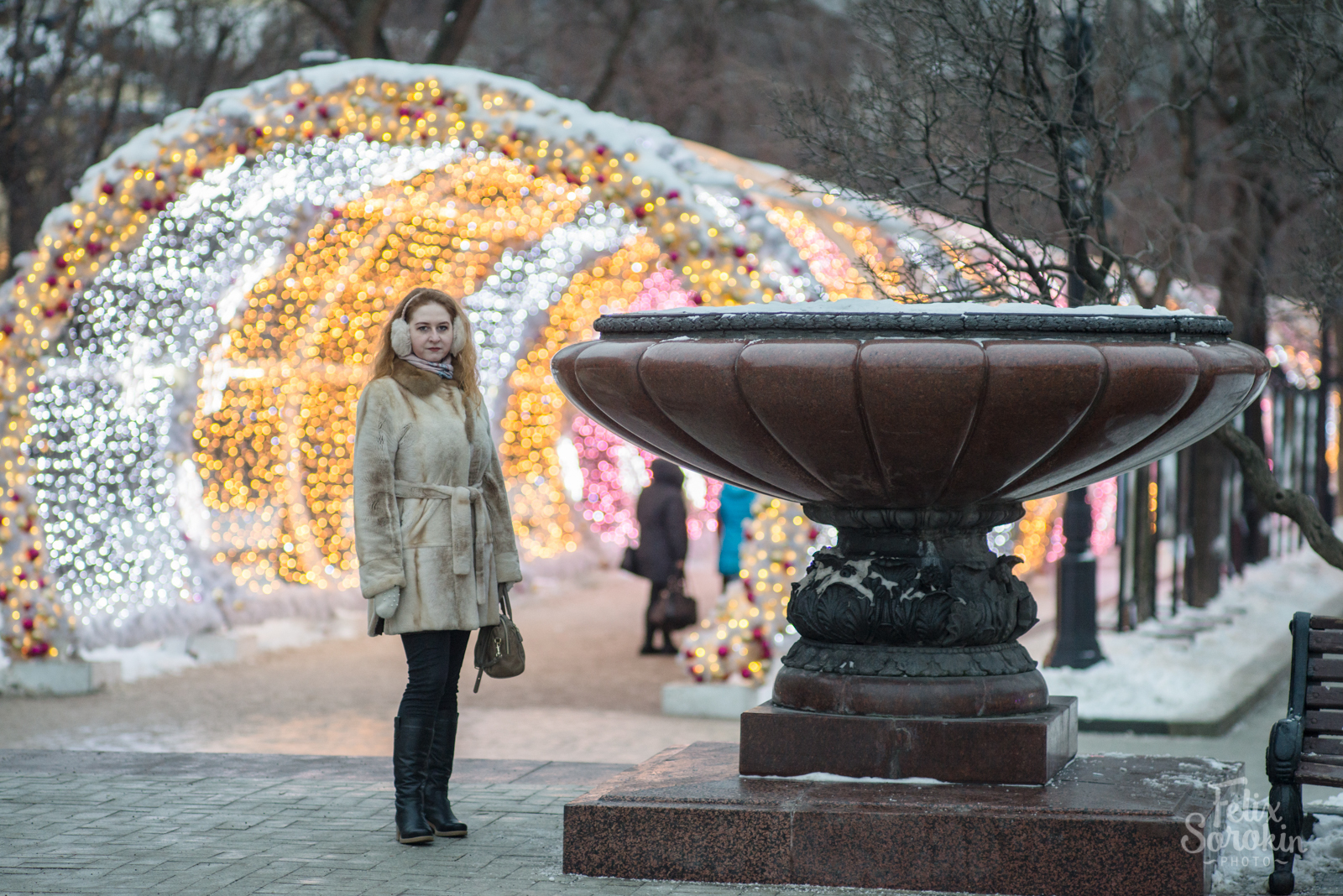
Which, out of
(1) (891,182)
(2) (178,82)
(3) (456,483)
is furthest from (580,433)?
(3) (456,483)

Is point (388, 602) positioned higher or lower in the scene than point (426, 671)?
higher

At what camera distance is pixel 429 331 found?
5383 millimetres

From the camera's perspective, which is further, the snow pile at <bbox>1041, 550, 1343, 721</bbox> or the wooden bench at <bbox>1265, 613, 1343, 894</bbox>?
the snow pile at <bbox>1041, 550, 1343, 721</bbox>

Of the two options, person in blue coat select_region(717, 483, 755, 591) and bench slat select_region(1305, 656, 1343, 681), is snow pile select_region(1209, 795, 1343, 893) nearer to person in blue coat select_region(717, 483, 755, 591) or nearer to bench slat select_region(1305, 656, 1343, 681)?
bench slat select_region(1305, 656, 1343, 681)

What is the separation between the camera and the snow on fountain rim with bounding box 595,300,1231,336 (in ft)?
14.7

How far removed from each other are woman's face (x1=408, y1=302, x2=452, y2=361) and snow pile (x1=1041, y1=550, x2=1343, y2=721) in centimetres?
354

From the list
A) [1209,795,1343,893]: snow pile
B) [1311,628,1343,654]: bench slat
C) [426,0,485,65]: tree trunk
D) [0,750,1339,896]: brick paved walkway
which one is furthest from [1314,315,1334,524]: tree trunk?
[0,750,1339,896]: brick paved walkway

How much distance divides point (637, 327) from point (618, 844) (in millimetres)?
1531

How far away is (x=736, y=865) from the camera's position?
4.67 meters

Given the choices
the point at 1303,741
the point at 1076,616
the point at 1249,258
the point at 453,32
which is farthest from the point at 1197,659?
the point at 453,32

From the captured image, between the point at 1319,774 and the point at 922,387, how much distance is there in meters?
1.62

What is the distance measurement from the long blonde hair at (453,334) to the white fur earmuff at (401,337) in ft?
0.06

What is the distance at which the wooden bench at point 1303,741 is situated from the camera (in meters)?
4.66

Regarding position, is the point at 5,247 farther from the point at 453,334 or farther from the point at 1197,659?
the point at 453,334
